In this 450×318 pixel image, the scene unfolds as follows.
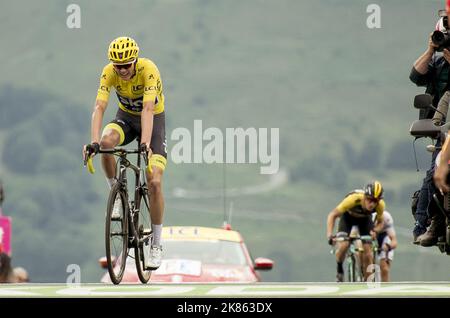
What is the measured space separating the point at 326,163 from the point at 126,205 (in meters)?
160

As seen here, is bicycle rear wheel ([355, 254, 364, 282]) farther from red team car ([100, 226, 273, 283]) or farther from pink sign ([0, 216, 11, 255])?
pink sign ([0, 216, 11, 255])

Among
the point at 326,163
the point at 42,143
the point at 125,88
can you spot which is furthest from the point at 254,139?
the point at 125,88

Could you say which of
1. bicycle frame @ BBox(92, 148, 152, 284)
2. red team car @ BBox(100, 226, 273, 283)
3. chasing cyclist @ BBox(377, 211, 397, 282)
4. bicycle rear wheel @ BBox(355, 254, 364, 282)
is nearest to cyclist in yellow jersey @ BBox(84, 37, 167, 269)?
bicycle frame @ BBox(92, 148, 152, 284)

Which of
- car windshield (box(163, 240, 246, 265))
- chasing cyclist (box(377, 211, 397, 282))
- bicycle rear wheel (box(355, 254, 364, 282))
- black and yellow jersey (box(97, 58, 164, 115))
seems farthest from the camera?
chasing cyclist (box(377, 211, 397, 282))

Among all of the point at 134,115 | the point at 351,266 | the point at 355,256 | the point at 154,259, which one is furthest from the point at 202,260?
the point at 134,115

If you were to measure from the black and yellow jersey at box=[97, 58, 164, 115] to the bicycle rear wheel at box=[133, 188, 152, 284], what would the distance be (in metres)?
0.83

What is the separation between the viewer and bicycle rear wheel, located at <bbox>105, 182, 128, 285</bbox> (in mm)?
12781

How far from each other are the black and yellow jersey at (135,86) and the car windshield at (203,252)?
4798 millimetres

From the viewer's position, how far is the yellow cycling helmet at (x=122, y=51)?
13.1m

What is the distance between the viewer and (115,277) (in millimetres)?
13047

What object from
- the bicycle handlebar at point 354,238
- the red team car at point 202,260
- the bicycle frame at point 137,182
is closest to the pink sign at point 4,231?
the bicycle handlebar at point 354,238

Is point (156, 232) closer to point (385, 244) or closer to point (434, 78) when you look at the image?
point (434, 78)

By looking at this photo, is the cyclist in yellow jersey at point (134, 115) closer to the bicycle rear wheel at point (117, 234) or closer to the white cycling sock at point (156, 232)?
the white cycling sock at point (156, 232)
